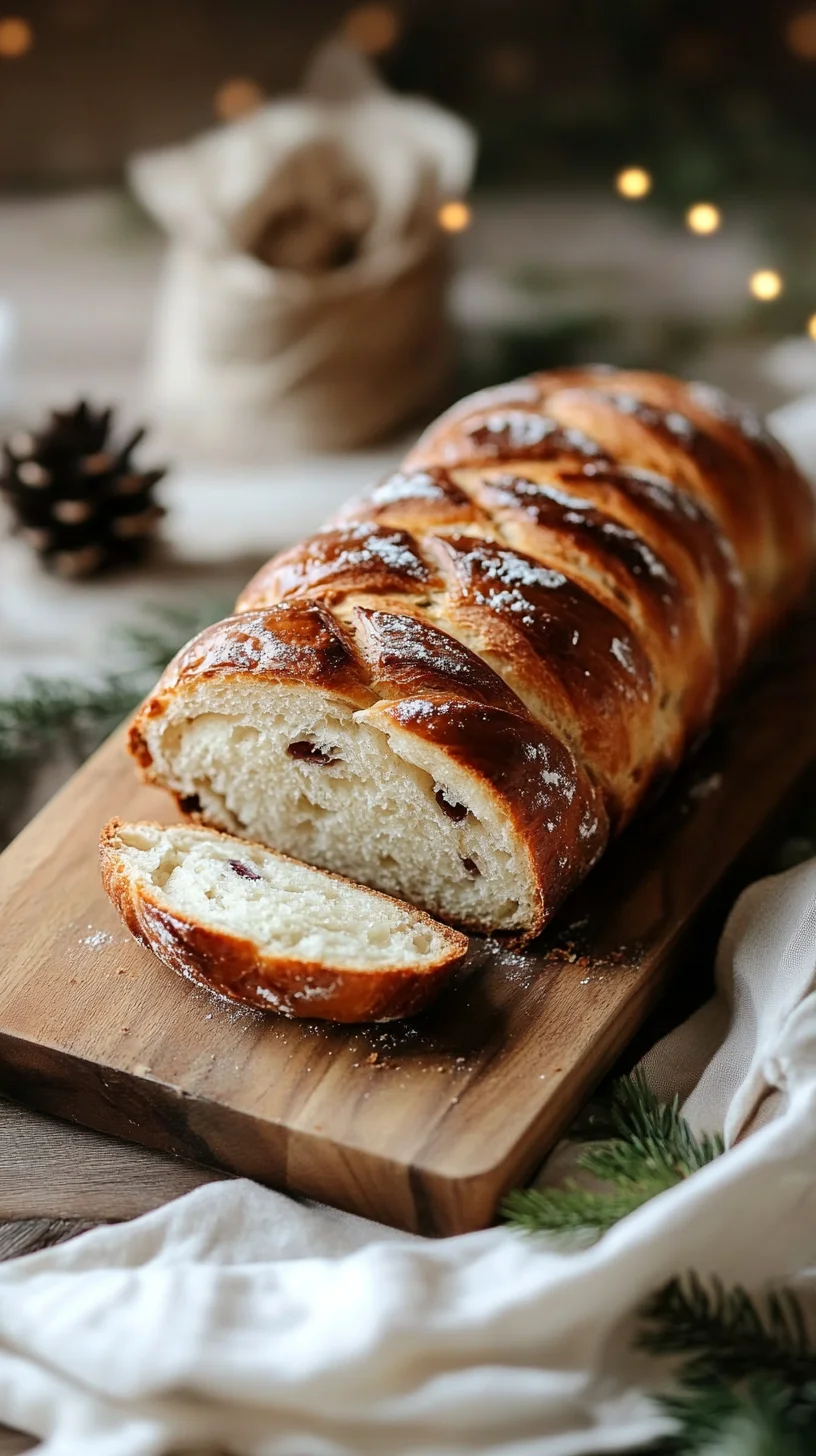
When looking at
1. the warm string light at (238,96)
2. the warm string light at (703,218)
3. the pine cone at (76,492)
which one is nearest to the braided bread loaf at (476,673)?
the warm string light at (703,218)

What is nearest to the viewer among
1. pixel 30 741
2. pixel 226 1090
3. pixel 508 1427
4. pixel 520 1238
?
pixel 508 1427

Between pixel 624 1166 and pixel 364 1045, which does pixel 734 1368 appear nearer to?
pixel 624 1166

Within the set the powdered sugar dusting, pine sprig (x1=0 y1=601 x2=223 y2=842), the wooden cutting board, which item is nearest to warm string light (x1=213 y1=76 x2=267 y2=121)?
pine sprig (x1=0 y1=601 x2=223 y2=842)

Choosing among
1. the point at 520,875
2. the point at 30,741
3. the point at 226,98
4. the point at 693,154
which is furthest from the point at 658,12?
the point at 520,875

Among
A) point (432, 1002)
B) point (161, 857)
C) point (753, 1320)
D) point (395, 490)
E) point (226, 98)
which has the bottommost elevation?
point (753, 1320)

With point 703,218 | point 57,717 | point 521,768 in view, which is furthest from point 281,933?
point 703,218

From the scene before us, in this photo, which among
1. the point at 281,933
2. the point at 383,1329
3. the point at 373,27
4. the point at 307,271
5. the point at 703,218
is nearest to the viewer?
the point at 383,1329

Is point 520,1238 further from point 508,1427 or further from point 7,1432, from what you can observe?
point 7,1432

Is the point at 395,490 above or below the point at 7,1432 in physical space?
above
